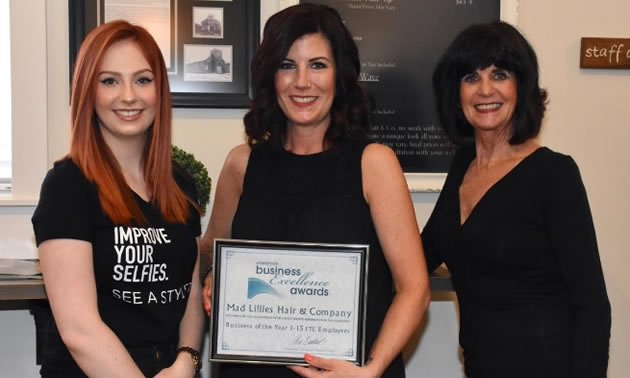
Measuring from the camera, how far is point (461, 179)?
2.05m

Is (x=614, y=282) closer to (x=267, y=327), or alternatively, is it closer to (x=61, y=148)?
(x=267, y=327)

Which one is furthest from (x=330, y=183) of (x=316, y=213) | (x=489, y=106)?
(x=489, y=106)

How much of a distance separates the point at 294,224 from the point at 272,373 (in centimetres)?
36

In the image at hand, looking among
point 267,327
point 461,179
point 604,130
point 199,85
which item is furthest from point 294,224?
point 604,130

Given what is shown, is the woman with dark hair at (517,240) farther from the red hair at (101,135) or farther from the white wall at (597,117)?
the white wall at (597,117)

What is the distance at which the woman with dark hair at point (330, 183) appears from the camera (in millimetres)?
1754

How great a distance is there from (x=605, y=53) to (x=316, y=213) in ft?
A: 5.58

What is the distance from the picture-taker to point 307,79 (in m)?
1.79

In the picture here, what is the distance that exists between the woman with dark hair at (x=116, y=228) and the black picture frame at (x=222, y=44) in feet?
2.87

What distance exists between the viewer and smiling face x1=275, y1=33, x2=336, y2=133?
5.89ft

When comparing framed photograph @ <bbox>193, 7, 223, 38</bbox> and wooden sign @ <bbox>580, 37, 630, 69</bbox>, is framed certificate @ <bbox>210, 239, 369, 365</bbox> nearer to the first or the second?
framed photograph @ <bbox>193, 7, 223, 38</bbox>

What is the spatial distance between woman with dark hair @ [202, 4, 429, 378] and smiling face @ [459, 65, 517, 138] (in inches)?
11.0
